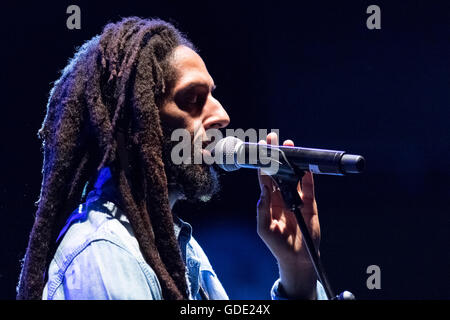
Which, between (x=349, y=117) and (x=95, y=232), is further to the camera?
(x=349, y=117)

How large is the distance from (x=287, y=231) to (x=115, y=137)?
2.37 ft

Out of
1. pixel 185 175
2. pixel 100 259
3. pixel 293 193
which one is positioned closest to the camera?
pixel 100 259

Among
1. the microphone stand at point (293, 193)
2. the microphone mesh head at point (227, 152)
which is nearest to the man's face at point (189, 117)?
the microphone mesh head at point (227, 152)

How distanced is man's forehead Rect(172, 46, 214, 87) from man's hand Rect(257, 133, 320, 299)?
16.6 inches

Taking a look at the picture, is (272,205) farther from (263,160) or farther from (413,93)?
(413,93)

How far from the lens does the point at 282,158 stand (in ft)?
4.68

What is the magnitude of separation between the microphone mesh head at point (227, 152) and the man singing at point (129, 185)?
0.13 metres

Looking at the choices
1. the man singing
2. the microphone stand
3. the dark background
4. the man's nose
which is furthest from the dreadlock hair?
the dark background

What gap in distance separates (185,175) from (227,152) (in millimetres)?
218

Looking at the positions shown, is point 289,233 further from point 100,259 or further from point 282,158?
point 100,259

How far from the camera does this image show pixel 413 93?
10.6 ft

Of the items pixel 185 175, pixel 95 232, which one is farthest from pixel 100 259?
pixel 185 175

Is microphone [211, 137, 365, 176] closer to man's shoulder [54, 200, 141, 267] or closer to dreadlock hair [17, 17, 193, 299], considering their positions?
dreadlock hair [17, 17, 193, 299]

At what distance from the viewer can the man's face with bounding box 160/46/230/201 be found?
167cm
